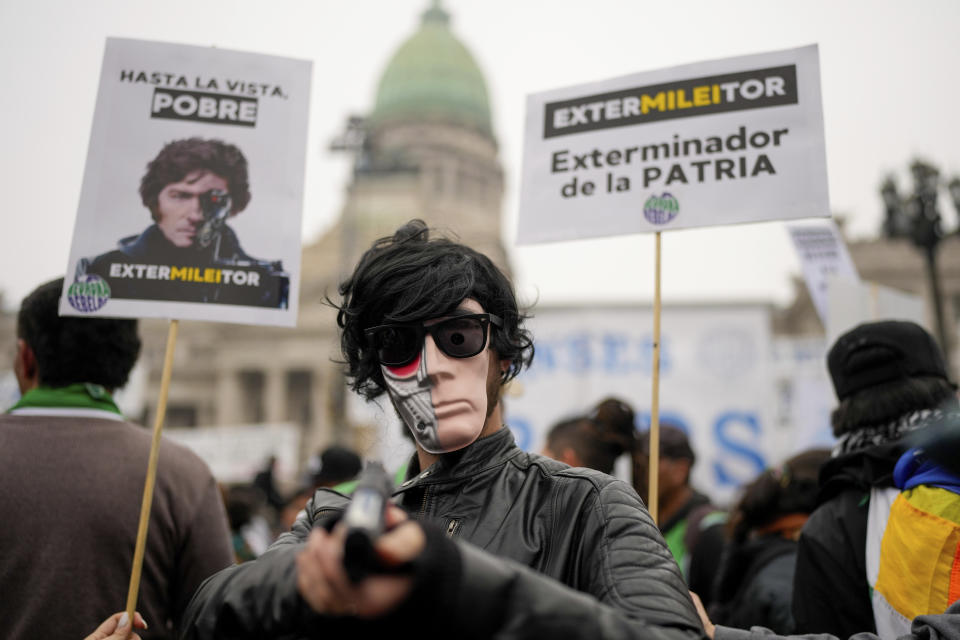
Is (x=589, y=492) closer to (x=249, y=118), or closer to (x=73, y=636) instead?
(x=73, y=636)

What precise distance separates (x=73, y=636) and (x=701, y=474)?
27.5 feet

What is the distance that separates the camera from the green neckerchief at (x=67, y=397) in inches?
98.5

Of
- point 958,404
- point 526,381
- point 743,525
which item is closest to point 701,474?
point 526,381

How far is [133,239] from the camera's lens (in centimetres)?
256

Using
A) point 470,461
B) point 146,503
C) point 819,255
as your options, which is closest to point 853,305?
point 819,255

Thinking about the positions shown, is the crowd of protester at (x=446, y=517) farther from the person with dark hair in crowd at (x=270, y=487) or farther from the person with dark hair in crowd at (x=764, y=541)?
the person with dark hair in crowd at (x=270, y=487)

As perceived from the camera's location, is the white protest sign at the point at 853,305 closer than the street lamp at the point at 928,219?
Yes

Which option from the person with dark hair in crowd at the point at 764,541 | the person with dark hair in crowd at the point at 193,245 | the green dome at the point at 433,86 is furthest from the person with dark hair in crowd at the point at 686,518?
the green dome at the point at 433,86

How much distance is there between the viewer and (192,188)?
8.61 ft

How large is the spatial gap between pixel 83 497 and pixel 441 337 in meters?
1.34

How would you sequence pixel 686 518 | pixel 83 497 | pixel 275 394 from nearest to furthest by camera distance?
1. pixel 83 497
2. pixel 686 518
3. pixel 275 394

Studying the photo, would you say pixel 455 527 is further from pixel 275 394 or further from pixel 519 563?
pixel 275 394

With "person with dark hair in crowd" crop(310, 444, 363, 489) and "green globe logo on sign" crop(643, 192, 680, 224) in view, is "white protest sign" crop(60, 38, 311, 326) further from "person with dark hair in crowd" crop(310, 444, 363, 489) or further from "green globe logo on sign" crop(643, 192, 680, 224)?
"person with dark hair in crowd" crop(310, 444, 363, 489)

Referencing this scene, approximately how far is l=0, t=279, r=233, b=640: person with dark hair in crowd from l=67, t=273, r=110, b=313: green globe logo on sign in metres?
0.15
